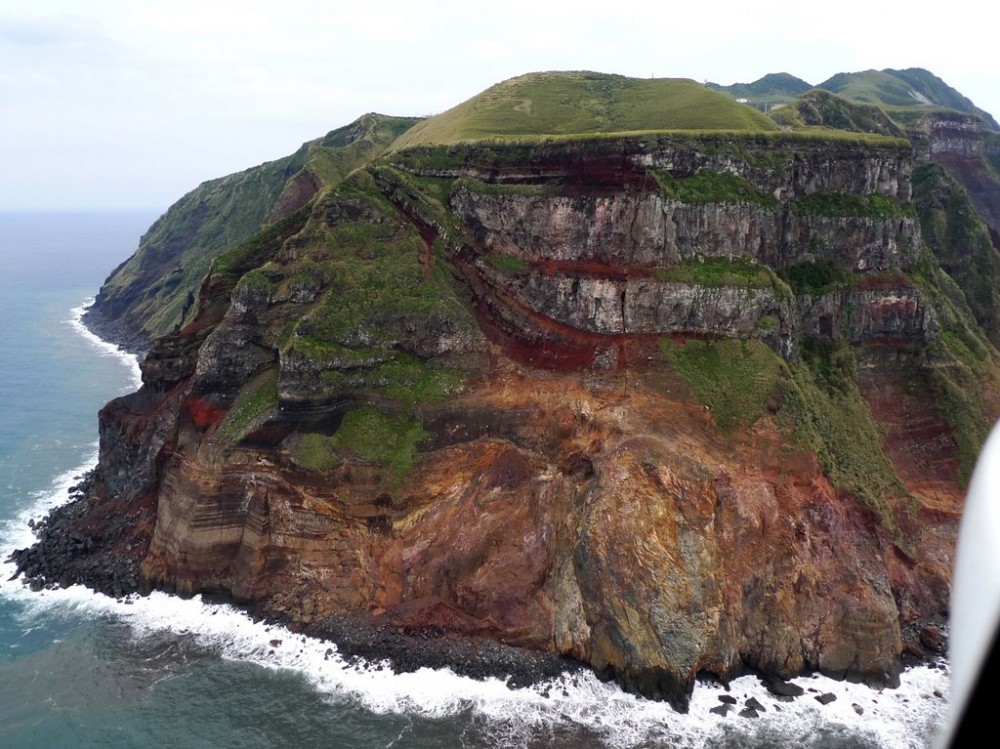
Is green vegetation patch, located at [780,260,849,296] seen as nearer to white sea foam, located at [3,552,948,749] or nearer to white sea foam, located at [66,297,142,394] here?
white sea foam, located at [3,552,948,749]

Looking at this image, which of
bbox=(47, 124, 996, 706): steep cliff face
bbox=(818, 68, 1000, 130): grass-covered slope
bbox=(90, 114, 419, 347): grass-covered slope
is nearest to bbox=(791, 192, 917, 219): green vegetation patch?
bbox=(47, 124, 996, 706): steep cliff face

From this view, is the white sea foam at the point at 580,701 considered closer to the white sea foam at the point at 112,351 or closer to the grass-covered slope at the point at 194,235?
the white sea foam at the point at 112,351

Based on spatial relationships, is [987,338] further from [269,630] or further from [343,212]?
[269,630]

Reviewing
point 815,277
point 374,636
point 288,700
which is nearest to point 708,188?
point 815,277

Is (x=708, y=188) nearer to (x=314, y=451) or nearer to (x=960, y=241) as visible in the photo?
(x=314, y=451)

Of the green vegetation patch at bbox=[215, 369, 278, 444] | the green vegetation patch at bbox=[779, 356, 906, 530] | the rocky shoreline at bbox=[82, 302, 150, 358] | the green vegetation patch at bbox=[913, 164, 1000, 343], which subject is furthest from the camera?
the rocky shoreline at bbox=[82, 302, 150, 358]

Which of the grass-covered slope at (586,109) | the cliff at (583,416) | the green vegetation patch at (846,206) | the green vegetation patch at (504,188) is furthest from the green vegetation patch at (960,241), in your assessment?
the green vegetation patch at (504,188)
